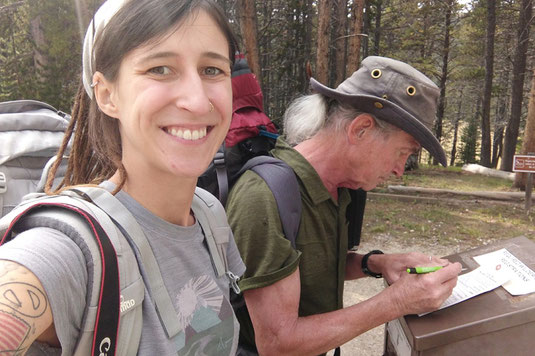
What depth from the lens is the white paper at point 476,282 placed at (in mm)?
1518

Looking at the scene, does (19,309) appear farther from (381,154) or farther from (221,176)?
(381,154)

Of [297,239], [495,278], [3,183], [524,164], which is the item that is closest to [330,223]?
[297,239]

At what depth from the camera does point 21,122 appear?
85.6 inches

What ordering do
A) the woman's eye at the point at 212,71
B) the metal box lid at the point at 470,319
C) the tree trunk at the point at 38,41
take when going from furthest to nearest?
the tree trunk at the point at 38,41 → the metal box lid at the point at 470,319 → the woman's eye at the point at 212,71

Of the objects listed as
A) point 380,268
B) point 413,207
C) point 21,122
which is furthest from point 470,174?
point 21,122

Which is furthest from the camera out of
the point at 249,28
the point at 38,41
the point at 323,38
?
the point at 38,41

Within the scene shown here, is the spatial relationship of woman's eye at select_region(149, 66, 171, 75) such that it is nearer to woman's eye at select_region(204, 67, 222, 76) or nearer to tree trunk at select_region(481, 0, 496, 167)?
woman's eye at select_region(204, 67, 222, 76)

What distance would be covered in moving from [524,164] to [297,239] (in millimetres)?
7520

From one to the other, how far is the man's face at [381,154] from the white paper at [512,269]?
0.58 meters

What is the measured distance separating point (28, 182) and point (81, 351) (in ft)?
5.26

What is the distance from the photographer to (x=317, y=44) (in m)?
9.34

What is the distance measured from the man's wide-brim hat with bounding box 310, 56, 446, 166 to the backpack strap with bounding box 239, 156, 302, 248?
454mm

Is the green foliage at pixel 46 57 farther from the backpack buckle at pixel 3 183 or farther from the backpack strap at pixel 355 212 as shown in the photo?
the backpack strap at pixel 355 212

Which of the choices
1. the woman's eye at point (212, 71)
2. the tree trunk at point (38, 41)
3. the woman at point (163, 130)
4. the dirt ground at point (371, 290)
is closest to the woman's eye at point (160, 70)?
the woman at point (163, 130)
